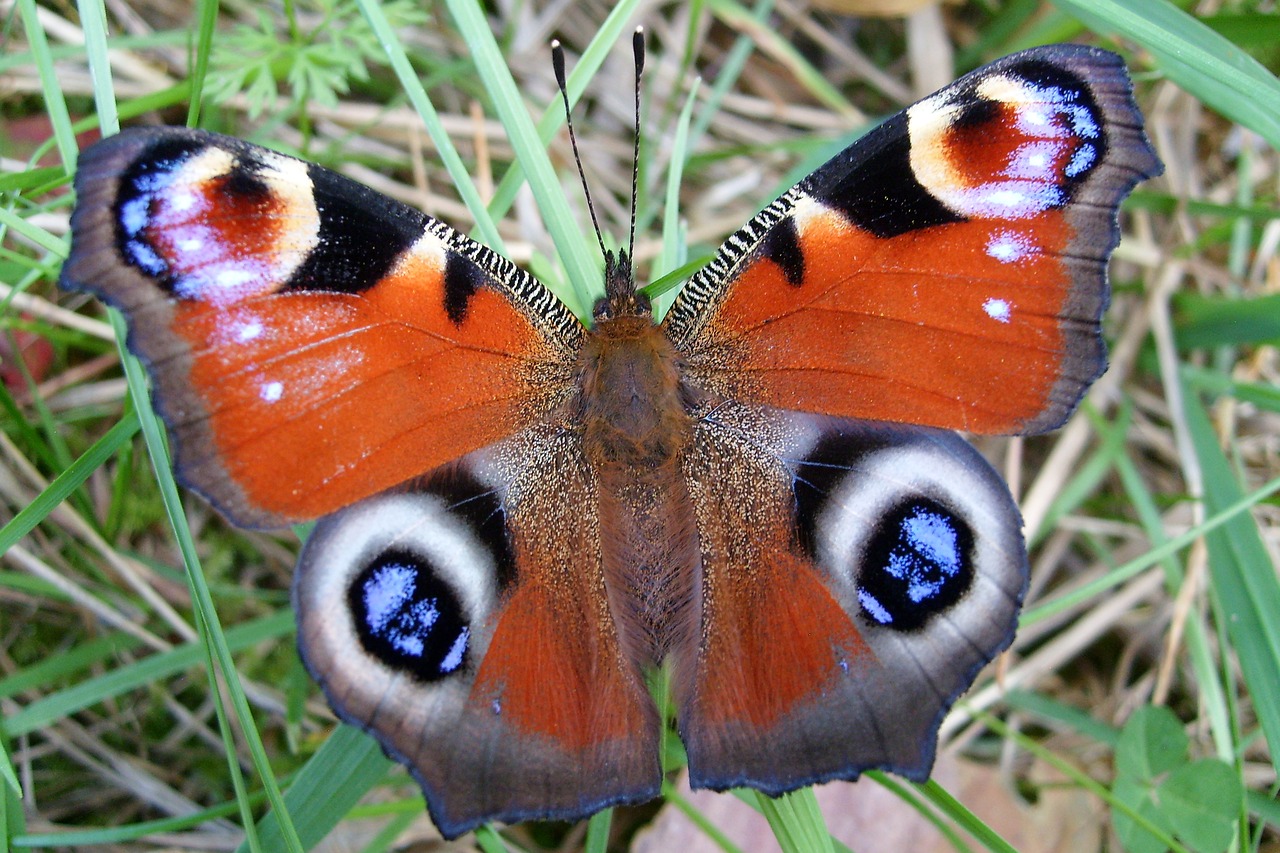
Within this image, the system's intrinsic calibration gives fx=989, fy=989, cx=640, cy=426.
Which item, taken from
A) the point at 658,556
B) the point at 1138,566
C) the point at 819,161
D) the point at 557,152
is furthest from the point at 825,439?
the point at 557,152

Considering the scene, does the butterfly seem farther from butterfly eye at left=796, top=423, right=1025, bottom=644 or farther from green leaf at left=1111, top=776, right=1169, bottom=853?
green leaf at left=1111, top=776, right=1169, bottom=853

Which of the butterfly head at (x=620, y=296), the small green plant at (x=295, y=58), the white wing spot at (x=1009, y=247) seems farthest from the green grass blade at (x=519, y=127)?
the white wing spot at (x=1009, y=247)

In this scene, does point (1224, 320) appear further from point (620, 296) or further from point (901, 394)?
point (620, 296)

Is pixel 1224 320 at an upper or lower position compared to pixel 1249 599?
upper

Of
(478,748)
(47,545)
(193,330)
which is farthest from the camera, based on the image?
(47,545)

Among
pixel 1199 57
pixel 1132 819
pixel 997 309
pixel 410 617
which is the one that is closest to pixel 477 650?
pixel 410 617

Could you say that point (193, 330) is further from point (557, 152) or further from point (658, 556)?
point (557, 152)

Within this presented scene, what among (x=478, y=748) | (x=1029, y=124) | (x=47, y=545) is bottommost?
(x=47, y=545)
